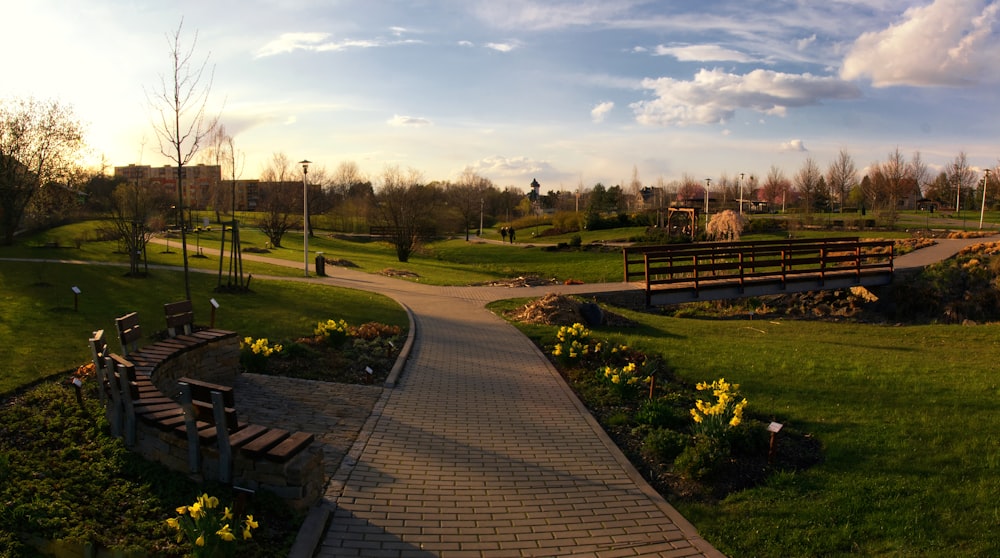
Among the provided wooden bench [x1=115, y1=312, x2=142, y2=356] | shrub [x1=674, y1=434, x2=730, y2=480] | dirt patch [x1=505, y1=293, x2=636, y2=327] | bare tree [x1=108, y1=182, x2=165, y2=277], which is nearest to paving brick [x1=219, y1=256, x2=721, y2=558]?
shrub [x1=674, y1=434, x2=730, y2=480]

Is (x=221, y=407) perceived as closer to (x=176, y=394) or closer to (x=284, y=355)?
(x=176, y=394)

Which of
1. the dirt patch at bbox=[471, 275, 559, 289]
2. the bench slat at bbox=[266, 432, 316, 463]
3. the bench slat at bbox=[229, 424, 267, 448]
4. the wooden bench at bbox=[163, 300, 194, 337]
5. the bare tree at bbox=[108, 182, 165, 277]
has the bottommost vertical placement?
the dirt patch at bbox=[471, 275, 559, 289]

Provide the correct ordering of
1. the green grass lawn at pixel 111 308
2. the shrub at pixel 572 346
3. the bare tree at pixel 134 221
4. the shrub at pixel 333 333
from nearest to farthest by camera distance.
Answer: the green grass lawn at pixel 111 308
the shrub at pixel 572 346
the shrub at pixel 333 333
the bare tree at pixel 134 221

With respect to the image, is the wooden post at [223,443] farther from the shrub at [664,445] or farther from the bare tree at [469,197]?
the bare tree at [469,197]

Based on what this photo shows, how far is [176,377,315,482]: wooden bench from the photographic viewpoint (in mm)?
4688

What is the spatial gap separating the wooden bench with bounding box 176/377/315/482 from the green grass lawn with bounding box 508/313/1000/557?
10.7 feet

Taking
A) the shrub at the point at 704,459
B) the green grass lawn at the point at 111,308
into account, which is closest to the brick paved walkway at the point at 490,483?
the shrub at the point at 704,459

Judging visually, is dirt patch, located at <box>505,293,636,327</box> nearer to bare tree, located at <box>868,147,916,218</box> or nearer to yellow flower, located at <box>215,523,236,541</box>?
yellow flower, located at <box>215,523,236,541</box>

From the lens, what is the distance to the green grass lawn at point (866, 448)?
475cm

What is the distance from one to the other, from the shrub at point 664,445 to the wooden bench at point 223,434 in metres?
3.53

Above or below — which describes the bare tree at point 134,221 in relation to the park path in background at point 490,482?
above

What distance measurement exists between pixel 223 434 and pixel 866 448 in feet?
19.7

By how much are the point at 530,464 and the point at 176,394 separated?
173 inches

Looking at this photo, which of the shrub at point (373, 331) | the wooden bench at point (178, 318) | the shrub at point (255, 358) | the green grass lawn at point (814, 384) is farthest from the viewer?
the shrub at point (373, 331)
